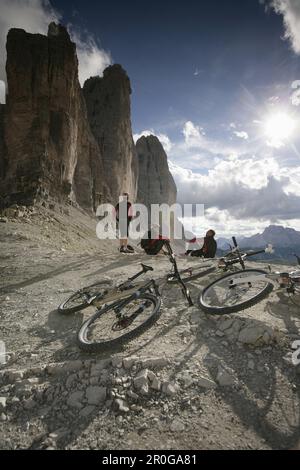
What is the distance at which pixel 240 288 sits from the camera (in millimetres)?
7102

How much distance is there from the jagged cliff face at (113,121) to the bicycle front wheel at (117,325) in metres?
45.6

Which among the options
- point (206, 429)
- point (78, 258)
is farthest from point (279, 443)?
point (78, 258)

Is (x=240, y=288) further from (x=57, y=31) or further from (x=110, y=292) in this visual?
(x=57, y=31)

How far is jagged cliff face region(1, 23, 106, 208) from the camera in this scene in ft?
90.5

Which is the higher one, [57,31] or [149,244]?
[57,31]

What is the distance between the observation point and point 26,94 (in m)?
30.3

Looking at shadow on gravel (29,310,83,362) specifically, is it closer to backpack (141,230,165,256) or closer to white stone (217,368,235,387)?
white stone (217,368,235,387)

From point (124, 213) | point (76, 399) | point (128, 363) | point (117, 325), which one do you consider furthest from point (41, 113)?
point (76, 399)

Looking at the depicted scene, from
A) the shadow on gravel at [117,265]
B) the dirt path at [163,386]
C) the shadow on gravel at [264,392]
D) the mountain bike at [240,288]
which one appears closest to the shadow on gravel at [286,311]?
the dirt path at [163,386]

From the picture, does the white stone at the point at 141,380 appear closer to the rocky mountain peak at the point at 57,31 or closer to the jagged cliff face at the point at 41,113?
the jagged cliff face at the point at 41,113

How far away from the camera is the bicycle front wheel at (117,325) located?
462cm

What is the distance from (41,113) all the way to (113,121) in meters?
27.1

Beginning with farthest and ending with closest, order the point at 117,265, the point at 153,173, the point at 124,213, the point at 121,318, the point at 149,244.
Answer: the point at 153,173 → the point at 124,213 → the point at 117,265 → the point at 149,244 → the point at 121,318
